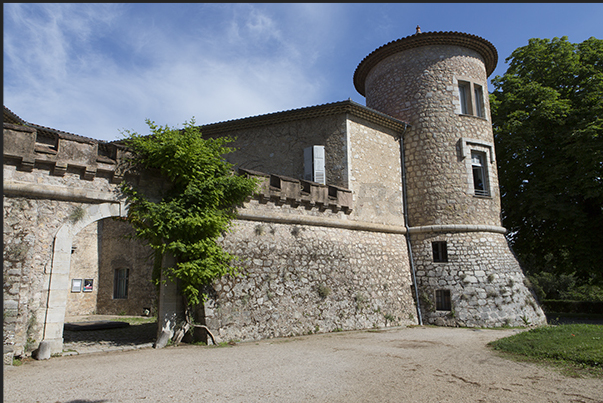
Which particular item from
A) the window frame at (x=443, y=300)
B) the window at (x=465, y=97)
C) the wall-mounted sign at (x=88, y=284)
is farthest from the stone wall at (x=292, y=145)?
the wall-mounted sign at (x=88, y=284)

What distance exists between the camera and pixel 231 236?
30.9 feet

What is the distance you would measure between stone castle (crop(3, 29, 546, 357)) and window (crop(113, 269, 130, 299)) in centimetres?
4

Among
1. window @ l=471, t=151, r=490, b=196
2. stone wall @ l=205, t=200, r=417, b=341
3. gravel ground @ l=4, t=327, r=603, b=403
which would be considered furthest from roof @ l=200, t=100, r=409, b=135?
gravel ground @ l=4, t=327, r=603, b=403

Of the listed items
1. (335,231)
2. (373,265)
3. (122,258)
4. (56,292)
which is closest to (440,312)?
(373,265)

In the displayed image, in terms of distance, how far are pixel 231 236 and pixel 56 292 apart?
3.60 metres

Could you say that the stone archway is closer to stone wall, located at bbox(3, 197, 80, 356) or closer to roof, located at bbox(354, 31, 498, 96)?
stone wall, located at bbox(3, 197, 80, 356)

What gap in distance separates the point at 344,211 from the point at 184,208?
506 cm

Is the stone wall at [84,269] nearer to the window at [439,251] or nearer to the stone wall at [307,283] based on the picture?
the stone wall at [307,283]

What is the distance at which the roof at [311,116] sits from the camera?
1259 cm

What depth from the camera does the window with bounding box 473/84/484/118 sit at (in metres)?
14.5

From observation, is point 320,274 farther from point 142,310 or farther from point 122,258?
point 122,258

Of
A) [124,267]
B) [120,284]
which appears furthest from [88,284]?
[124,267]

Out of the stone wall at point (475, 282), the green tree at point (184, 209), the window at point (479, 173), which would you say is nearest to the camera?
the green tree at point (184, 209)

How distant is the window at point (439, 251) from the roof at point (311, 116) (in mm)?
4081
